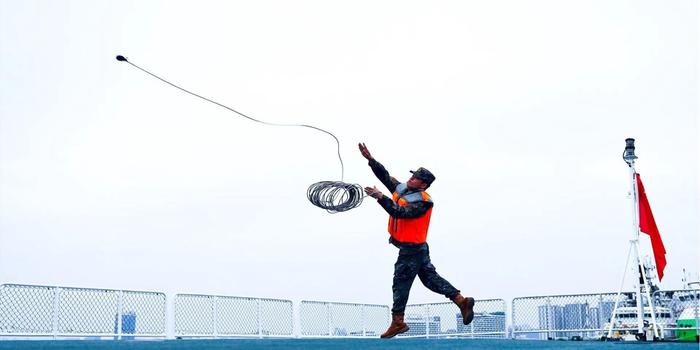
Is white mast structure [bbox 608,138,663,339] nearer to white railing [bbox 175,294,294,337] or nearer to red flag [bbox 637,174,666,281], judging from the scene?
red flag [bbox 637,174,666,281]

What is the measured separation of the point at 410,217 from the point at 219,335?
18.9ft

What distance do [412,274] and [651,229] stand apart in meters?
5.98

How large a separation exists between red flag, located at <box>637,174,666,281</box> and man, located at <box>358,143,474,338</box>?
5.33m

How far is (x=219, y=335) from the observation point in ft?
43.5

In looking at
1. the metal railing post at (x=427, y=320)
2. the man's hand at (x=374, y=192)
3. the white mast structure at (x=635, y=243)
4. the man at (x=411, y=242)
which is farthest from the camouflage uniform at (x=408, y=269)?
the metal railing post at (x=427, y=320)

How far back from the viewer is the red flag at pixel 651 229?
13.1 m

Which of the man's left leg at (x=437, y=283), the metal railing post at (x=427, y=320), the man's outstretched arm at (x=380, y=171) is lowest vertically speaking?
the metal railing post at (x=427, y=320)

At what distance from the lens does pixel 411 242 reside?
883 centimetres

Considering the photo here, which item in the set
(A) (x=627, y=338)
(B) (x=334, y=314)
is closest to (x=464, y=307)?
(A) (x=627, y=338)

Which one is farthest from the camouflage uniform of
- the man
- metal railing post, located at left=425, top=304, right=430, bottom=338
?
metal railing post, located at left=425, top=304, right=430, bottom=338

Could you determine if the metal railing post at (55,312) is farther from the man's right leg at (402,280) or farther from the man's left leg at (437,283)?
the man's left leg at (437,283)

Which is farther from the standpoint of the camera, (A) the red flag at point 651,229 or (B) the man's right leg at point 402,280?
(A) the red flag at point 651,229

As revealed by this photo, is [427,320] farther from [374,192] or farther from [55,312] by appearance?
[374,192]

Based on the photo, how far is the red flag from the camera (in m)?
13.1
